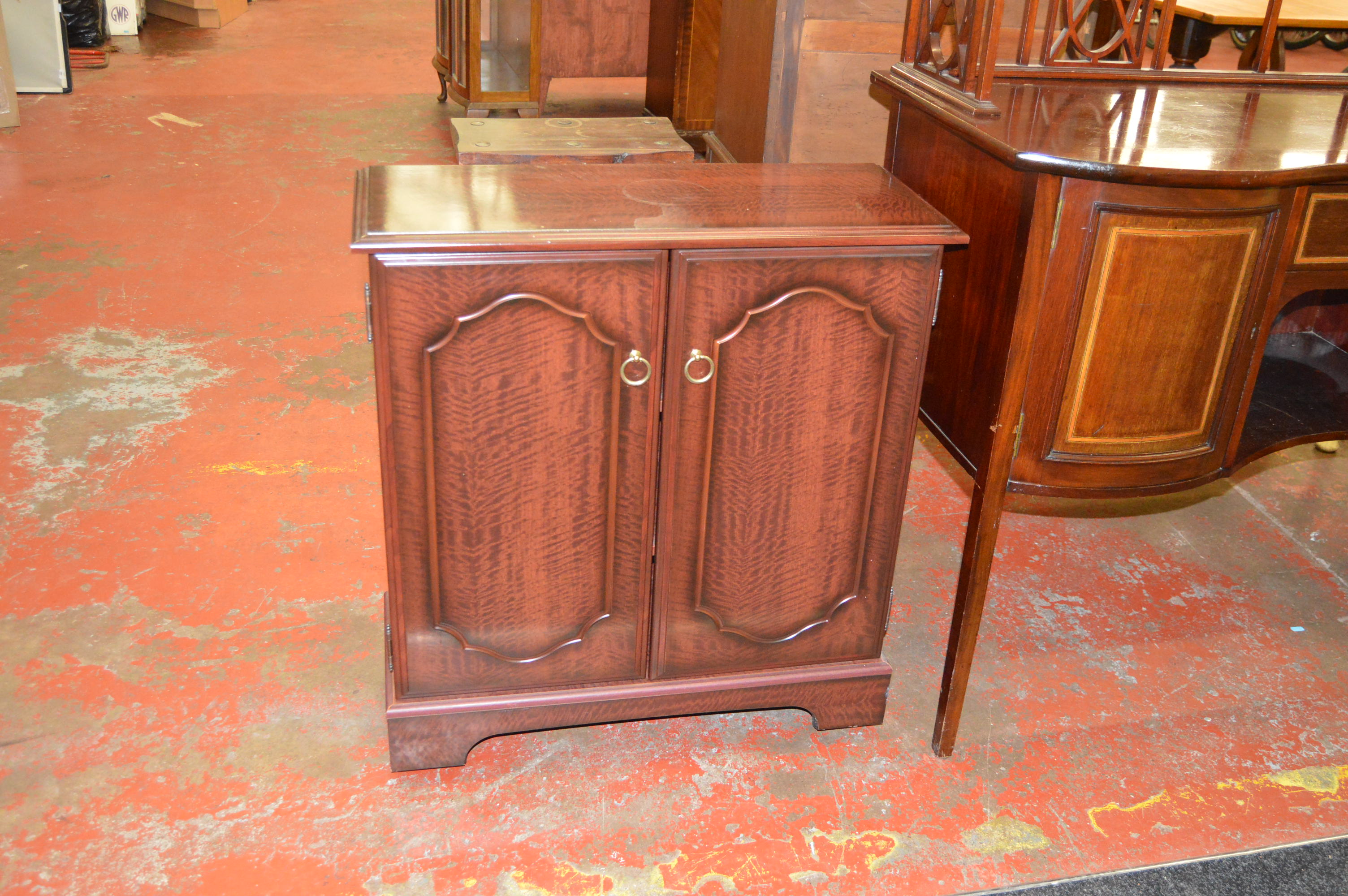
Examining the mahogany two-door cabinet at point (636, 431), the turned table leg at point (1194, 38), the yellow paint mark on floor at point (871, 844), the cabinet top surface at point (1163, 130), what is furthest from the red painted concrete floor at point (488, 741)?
the turned table leg at point (1194, 38)

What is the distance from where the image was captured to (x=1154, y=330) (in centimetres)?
177

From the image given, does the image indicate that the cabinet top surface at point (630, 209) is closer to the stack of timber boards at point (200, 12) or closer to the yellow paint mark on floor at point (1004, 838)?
the yellow paint mark on floor at point (1004, 838)

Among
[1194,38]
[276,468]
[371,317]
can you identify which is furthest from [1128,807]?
[1194,38]

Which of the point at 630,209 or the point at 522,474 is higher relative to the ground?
the point at 630,209

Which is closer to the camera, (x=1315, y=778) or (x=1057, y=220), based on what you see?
(x=1057, y=220)

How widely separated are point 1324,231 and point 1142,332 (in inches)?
13.6

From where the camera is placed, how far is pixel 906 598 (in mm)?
2545

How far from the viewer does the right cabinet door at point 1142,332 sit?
1691 mm

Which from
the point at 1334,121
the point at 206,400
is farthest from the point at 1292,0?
the point at 206,400

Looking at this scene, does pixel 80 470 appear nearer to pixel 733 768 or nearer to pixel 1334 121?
pixel 733 768

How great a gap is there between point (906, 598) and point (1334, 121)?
1.24 meters

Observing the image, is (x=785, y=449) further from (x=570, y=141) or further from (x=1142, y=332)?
(x=570, y=141)

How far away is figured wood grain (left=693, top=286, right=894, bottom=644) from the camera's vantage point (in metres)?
1.75

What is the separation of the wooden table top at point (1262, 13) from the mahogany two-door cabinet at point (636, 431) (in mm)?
1992
